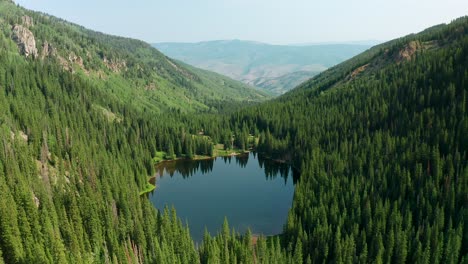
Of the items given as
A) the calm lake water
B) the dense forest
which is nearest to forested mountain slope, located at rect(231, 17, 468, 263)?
the dense forest

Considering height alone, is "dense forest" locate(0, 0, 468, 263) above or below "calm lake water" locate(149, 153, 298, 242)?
above

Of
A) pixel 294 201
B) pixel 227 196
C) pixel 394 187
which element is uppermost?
pixel 394 187

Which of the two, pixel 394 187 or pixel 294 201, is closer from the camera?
pixel 294 201

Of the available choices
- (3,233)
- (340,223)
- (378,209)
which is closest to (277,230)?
(340,223)

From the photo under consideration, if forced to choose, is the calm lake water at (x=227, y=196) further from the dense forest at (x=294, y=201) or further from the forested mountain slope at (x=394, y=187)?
the forested mountain slope at (x=394, y=187)

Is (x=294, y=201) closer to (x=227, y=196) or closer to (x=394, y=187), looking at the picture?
(x=394, y=187)

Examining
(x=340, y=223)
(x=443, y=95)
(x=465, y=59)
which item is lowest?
(x=340, y=223)

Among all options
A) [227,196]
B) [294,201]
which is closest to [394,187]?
[294,201]

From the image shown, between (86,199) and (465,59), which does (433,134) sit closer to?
(465,59)

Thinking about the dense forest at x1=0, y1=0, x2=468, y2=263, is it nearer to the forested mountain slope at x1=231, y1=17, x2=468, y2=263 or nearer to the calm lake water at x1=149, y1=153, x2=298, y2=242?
the forested mountain slope at x1=231, y1=17, x2=468, y2=263
